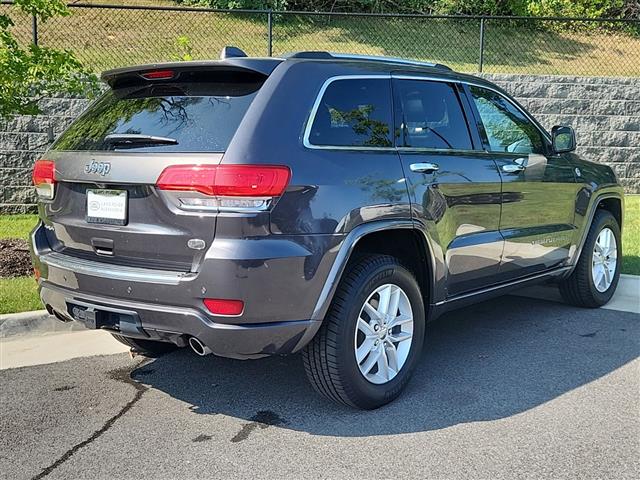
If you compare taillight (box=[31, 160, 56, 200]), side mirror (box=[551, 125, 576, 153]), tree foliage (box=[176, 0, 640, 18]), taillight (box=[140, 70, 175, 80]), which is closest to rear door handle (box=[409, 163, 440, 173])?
taillight (box=[140, 70, 175, 80])

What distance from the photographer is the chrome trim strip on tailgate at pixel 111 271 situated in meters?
3.40

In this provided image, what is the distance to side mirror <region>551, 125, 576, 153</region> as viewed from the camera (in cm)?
556

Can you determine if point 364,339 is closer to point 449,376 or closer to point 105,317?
point 449,376

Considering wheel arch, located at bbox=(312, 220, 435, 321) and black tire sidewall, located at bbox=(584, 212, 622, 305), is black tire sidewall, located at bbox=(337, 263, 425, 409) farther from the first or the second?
black tire sidewall, located at bbox=(584, 212, 622, 305)

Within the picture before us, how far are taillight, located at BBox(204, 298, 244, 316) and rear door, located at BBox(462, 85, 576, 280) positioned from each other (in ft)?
7.55

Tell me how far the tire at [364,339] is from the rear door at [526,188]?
1.15 meters

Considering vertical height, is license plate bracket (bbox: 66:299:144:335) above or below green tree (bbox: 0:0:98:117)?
below

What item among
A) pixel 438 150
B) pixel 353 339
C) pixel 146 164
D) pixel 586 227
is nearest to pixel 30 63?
pixel 146 164

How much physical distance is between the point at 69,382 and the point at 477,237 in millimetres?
2800

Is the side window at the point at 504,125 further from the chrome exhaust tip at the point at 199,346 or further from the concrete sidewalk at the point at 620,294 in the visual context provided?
the chrome exhaust tip at the point at 199,346

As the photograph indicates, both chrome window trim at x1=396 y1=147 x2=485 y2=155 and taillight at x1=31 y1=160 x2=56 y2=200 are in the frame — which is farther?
chrome window trim at x1=396 y1=147 x2=485 y2=155

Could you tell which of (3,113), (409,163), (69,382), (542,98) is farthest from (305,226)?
(542,98)

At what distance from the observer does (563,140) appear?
18.3ft

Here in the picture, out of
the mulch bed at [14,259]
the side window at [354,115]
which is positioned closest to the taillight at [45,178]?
the side window at [354,115]
